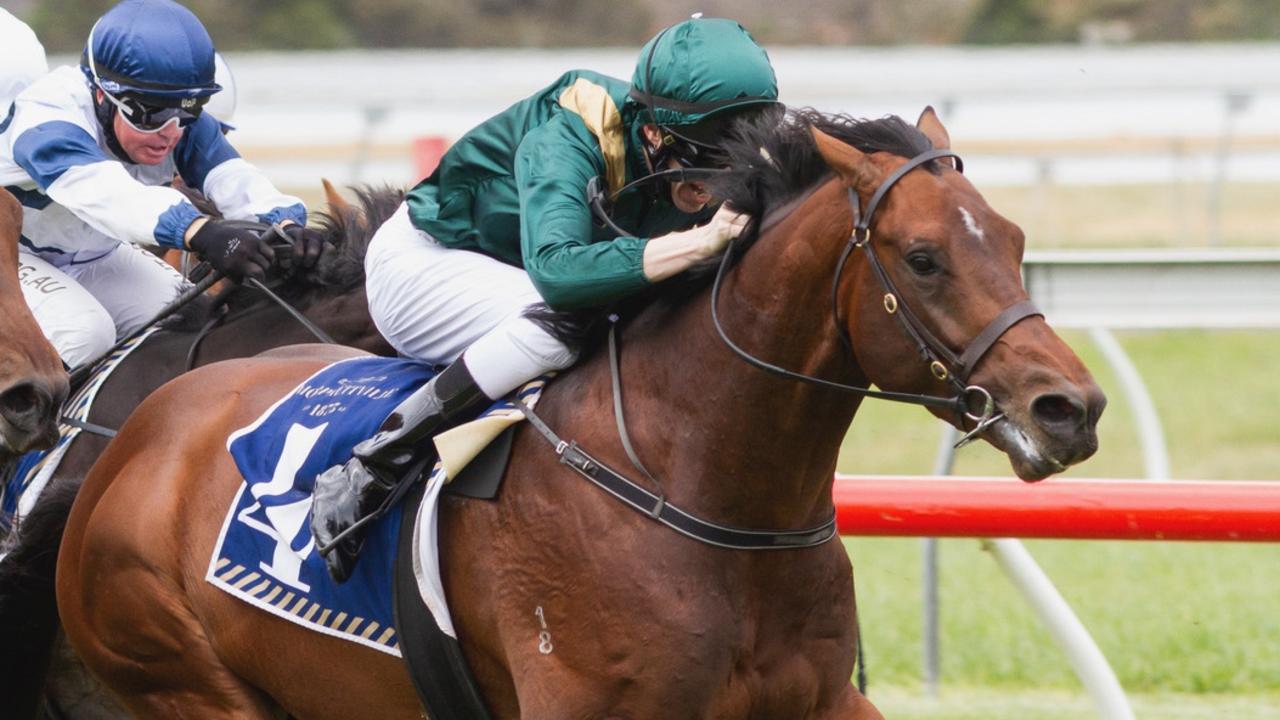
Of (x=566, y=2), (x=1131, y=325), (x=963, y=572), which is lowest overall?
(x=566, y=2)

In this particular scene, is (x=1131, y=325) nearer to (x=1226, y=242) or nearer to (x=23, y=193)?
(x=23, y=193)

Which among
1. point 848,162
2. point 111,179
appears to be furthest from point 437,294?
point 848,162

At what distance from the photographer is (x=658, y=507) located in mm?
3469

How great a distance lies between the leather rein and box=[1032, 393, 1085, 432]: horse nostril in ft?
0.25

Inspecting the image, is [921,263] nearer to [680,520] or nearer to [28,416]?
[680,520]

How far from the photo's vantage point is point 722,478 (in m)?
3.47

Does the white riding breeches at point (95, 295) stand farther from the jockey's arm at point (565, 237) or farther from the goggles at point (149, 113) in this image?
the jockey's arm at point (565, 237)

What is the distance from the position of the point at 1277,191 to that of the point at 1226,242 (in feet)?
10.2

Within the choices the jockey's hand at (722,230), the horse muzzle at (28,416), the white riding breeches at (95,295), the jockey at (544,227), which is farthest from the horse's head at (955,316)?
the white riding breeches at (95,295)

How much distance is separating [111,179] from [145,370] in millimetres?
547

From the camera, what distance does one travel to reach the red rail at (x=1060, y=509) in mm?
4359

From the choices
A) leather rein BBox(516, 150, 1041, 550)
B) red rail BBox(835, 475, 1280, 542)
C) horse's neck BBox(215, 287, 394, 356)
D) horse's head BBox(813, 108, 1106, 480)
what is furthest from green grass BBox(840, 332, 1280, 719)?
horse's neck BBox(215, 287, 394, 356)

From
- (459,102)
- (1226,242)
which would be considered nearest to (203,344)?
(1226,242)

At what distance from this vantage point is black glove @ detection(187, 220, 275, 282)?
477 centimetres
